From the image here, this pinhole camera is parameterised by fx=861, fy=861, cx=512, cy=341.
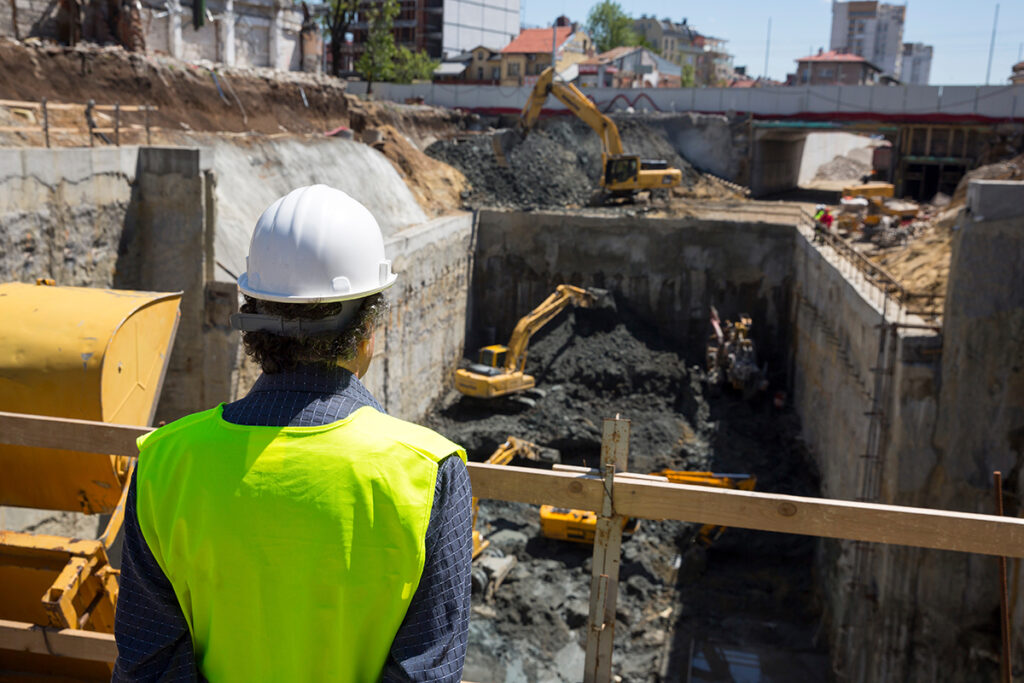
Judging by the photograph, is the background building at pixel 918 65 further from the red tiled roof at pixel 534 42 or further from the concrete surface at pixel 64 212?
the concrete surface at pixel 64 212

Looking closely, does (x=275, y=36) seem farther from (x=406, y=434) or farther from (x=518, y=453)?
(x=406, y=434)

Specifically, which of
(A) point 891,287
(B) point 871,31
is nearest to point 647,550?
(A) point 891,287

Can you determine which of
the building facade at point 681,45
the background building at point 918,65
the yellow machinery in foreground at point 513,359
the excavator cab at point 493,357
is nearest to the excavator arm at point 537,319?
the yellow machinery in foreground at point 513,359

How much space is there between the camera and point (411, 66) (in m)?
55.0

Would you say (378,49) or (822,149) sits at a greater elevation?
(378,49)

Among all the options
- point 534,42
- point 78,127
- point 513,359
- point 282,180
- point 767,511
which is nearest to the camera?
point 767,511

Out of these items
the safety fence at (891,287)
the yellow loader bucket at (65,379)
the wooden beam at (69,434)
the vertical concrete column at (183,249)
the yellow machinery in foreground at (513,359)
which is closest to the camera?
the wooden beam at (69,434)

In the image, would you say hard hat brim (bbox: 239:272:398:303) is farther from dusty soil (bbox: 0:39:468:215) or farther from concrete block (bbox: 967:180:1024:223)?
dusty soil (bbox: 0:39:468:215)

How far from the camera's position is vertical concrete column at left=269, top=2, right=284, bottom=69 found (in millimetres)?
34031

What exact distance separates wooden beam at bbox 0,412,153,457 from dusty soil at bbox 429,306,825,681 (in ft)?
29.4

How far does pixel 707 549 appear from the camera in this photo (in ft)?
50.2

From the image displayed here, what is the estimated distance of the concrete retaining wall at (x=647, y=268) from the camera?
24359mm

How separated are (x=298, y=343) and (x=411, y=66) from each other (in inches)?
2215

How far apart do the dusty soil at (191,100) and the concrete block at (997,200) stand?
1326cm
